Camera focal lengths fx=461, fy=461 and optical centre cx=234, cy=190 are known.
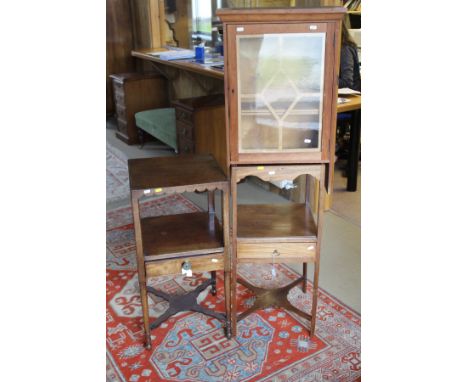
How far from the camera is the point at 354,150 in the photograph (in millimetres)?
3477

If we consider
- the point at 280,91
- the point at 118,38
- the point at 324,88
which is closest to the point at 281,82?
the point at 280,91

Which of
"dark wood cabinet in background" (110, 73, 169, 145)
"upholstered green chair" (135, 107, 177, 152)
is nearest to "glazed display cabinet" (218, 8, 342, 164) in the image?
"upholstered green chair" (135, 107, 177, 152)

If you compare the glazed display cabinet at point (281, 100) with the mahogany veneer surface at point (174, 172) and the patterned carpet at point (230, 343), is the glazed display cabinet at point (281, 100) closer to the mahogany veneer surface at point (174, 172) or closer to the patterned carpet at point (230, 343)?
the mahogany veneer surface at point (174, 172)

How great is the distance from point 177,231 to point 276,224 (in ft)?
1.42

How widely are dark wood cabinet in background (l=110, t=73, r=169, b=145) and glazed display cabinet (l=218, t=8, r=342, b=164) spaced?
136 inches

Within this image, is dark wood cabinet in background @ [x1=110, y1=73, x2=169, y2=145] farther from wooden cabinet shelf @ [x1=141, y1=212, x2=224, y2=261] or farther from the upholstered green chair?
wooden cabinet shelf @ [x1=141, y1=212, x2=224, y2=261]

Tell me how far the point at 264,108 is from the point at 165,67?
3515 millimetres

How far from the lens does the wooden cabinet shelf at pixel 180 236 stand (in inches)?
73.3

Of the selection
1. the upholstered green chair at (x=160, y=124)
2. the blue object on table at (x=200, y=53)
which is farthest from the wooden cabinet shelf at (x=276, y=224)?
the blue object on table at (x=200, y=53)

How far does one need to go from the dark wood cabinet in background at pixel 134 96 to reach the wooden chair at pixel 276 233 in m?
3.11

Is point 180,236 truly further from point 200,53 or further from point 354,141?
point 200,53

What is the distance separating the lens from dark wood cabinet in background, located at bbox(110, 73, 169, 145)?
4883 mm
